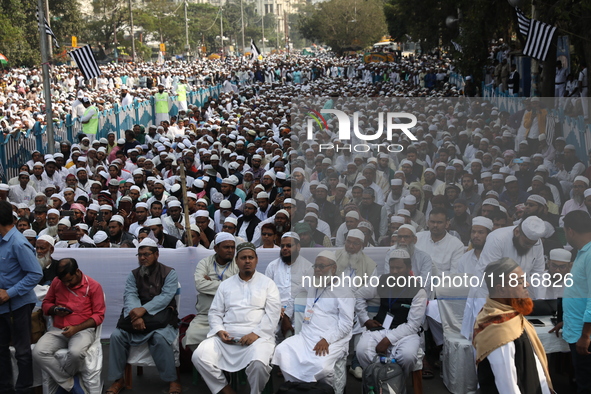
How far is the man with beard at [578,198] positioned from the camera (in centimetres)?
776

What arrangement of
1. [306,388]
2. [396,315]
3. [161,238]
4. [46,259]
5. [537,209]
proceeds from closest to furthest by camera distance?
[306,388] < [396,315] < [46,259] < [537,209] < [161,238]

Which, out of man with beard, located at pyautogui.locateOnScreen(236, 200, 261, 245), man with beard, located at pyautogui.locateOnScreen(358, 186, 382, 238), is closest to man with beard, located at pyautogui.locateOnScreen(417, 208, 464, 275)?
man with beard, located at pyautogui.locateOnScreen(358, 186, 382, 238)

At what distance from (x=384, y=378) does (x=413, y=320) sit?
1.85 ft

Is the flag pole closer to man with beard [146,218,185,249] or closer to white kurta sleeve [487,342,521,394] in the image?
man with beard [146,218,185,249]

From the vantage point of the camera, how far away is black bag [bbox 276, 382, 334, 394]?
4.95 meters

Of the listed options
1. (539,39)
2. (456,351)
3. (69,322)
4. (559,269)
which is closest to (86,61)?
(539,39)

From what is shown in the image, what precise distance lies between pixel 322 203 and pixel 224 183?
1401 millimetres

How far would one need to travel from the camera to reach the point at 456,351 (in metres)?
5.29

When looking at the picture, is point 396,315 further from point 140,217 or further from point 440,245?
point 140,217

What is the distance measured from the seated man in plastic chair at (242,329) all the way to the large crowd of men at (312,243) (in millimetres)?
11

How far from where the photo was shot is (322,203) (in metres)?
8.81

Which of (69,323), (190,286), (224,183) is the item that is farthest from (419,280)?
(224,183)

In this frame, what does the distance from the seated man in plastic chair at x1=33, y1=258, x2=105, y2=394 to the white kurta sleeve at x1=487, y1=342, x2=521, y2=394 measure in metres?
2.96

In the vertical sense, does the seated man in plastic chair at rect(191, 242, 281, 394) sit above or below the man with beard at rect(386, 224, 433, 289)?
below
